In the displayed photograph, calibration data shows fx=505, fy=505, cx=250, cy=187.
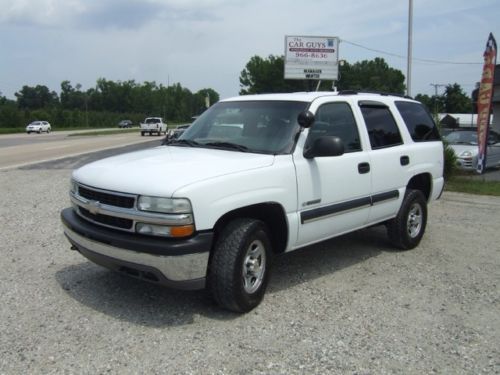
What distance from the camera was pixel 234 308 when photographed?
13.5 feet

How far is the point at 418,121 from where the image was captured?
6.47m

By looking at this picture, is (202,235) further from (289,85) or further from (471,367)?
(289,85)

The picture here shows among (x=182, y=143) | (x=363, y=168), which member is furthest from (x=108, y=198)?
(x=363, y=168)

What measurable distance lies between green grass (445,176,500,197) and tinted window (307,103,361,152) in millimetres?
6930

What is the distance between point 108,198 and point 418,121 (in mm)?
4205

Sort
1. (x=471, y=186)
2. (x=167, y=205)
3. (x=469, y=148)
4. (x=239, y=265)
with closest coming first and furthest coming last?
(x=167, y=205)
(x=239, y=265)
(x=471, y=186)
(x=469, y=148)

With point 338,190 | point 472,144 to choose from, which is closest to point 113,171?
point 338,190

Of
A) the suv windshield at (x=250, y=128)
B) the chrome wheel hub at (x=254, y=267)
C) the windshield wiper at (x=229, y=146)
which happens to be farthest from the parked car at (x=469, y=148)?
the chrome wheel hub at (x=254, y=267)

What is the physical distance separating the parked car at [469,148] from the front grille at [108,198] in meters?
12.9

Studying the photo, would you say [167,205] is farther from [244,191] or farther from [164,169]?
[244,191]

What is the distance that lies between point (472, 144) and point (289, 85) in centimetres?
5088

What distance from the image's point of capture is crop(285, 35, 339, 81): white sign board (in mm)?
30234

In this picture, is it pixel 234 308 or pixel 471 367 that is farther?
pixel 234 308

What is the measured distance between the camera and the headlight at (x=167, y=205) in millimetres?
3652
